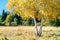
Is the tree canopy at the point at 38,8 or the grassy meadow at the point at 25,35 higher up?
the tree canopy at the point at 38,8

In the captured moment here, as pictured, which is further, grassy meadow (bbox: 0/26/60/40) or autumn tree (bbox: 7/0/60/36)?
autumn tree (bbox: 7/0/60/36)

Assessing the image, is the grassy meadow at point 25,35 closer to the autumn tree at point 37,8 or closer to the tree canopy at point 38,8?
the autumn tree at point 37,8

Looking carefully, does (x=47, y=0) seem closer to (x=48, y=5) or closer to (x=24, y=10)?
(x=48, y=5)

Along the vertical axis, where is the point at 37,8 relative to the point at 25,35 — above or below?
above

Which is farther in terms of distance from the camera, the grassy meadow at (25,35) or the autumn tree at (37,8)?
the autumn tree at (37,8)

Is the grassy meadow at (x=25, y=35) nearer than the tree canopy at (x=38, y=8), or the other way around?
the grassy meadow at (x=25, y=35)

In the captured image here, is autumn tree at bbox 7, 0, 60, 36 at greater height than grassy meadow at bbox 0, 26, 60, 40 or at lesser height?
greater

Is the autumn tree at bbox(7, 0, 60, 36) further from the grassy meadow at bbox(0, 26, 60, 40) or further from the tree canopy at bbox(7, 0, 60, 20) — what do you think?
the grassy meadow at bbox(0, 26, 60, 40)

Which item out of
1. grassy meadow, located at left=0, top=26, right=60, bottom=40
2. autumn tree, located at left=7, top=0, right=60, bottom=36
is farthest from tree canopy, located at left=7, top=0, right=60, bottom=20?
grassy meadow, located at left=0, top=26, right=60, bottom=40

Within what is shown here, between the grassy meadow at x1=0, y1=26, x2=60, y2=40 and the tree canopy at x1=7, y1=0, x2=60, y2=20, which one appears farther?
the tree canopy at x1=7, y1=0, x2=60, y2=20

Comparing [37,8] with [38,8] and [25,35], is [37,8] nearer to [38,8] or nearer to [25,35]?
[38,8]

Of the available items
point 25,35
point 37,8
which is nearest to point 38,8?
point 37,8

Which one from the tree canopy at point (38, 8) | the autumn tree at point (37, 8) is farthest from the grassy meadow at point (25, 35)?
the tree canopy at point (38, 8)

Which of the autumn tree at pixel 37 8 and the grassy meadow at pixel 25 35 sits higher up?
the autumn tree at pixel 37 8
